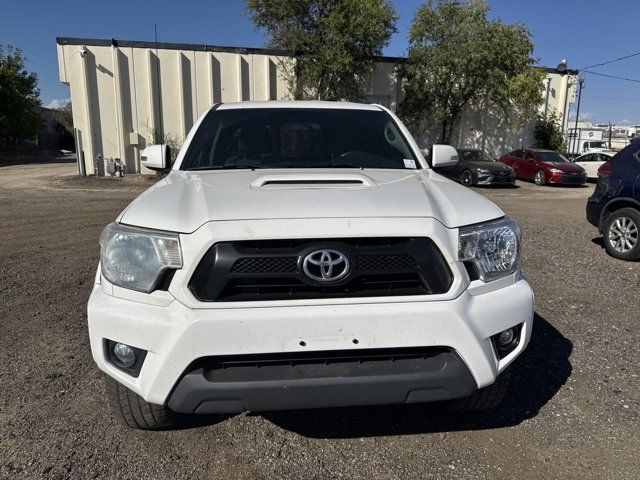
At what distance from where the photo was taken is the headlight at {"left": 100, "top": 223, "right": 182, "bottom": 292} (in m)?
2.19

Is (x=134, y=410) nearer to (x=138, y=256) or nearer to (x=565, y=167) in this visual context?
(x=138, y=256)

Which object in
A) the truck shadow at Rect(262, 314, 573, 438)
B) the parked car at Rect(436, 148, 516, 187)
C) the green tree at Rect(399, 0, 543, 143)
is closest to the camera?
the truck shadow at Rect(262, 314, 573, 438)

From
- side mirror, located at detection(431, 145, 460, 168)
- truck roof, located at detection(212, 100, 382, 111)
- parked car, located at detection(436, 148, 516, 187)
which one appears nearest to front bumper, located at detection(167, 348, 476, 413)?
side mirror, located at detection(431, 145, 460, 168)

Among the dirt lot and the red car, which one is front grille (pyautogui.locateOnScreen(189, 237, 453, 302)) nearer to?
the dirt lot

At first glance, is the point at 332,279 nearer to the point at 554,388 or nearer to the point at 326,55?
the point at 554,388

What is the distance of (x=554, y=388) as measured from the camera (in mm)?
3281

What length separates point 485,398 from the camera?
2.76m

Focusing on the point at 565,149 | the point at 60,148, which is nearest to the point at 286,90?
the point at 565,149

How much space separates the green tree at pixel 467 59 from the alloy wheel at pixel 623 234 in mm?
15735

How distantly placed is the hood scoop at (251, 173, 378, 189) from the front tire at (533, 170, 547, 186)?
62.4 ft

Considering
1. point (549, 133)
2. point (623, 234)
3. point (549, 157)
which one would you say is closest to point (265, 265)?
point (623, 234)

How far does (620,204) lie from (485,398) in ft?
18.5

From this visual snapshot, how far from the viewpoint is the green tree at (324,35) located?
1967 cm

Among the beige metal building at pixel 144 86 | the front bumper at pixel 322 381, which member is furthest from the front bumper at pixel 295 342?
the beige metal building at pixel 144 86
